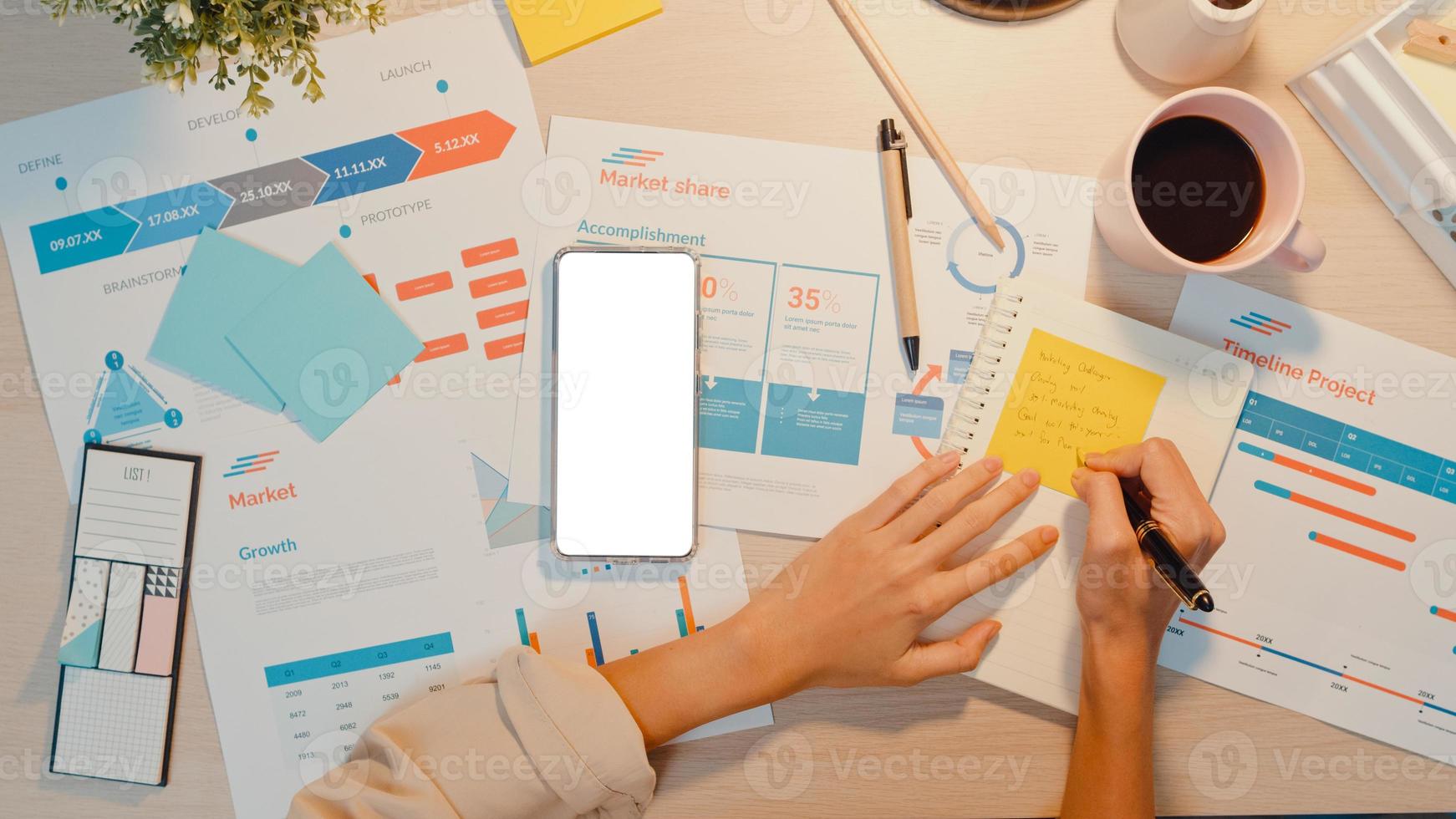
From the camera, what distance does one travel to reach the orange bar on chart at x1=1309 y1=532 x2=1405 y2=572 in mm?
821

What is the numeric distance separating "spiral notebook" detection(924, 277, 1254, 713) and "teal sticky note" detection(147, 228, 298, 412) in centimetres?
72

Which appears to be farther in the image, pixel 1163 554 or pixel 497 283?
pixel 497 283

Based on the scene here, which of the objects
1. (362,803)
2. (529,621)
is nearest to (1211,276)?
(529,621)

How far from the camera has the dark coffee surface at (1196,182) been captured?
2.43ft

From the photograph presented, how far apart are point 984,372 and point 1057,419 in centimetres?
9

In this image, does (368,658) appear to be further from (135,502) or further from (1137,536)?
(1137,536)

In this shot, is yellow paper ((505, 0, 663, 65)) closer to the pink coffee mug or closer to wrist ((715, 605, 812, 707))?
the pink coffee mug

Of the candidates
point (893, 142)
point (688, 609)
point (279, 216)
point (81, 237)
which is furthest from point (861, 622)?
point (81, 237)

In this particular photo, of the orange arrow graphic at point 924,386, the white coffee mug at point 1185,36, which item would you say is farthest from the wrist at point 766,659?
the white coffee mug at point 1185,36

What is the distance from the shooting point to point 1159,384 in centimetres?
82

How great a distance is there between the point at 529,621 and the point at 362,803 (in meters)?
0.21

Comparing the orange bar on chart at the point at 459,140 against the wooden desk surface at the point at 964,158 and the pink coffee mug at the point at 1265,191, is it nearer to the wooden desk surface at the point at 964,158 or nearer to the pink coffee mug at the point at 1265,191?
the wooden desk surface at the point at 964,158

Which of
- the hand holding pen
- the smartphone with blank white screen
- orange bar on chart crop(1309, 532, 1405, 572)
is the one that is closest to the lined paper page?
the smartphone with blank white screen

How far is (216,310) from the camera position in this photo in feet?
2.75
